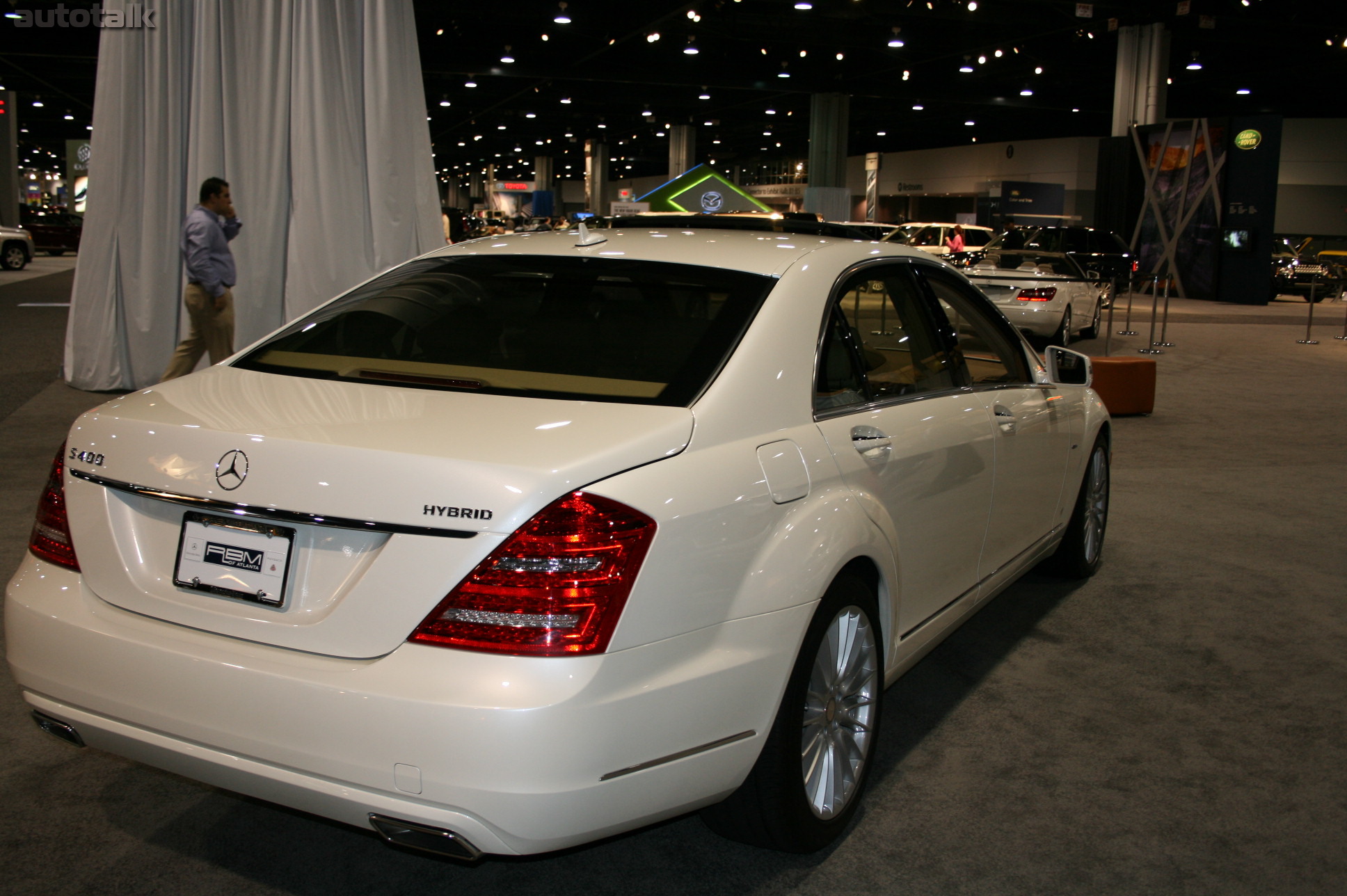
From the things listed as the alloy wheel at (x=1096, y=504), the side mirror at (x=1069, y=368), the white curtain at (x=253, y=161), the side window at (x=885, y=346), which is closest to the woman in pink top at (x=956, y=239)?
the white curtain at (x=253, y=161)

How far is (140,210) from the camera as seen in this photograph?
33.8 ft

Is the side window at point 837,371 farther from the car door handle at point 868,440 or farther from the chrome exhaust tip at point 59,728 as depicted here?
the chrome exhaust tip at point 59,728

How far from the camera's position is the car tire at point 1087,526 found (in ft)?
16.9

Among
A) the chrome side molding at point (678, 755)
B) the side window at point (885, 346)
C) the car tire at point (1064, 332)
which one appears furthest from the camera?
the car tire at point (1064, 332)

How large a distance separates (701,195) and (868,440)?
681 centimetres

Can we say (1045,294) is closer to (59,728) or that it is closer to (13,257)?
(59,728)

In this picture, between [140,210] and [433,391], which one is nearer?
[433,391]

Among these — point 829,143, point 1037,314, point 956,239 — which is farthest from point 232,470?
point 829,143

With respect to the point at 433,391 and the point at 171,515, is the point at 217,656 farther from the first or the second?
the point at 433,391

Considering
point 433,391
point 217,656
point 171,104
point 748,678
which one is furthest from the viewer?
point 171,104

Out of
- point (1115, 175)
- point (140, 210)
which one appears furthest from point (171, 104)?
point (1115, 175)

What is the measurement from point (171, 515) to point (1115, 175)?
102 ft

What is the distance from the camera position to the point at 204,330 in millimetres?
9453

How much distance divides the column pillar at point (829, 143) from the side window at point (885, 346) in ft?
116
